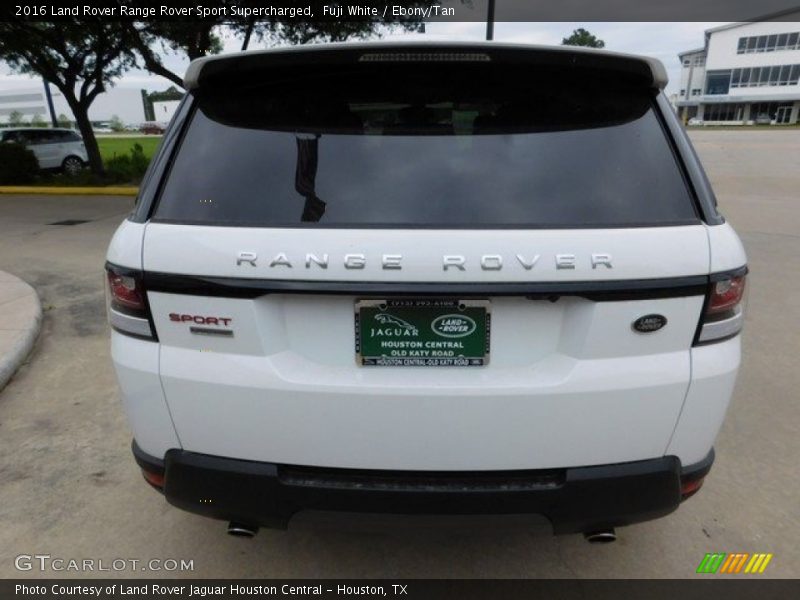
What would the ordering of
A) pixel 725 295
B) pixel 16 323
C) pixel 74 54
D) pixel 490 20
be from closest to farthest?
pixel 725 295 < pixel 16 323 < pixel 490 20 < pixel 74 54

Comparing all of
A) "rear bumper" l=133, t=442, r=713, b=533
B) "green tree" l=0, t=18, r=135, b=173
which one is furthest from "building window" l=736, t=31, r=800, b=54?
Answer: "rear bumper" l=133, t=442, r=713, b=533

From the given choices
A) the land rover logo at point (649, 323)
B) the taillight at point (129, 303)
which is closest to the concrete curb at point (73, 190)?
the taillight at point (129, 303)

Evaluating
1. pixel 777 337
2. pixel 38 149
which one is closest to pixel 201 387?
pixel 777 337

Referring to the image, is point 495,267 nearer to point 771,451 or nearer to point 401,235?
point 401,235

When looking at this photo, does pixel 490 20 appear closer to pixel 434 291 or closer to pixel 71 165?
pixel 434 291

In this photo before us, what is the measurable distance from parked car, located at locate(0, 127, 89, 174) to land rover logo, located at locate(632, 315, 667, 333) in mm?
19968

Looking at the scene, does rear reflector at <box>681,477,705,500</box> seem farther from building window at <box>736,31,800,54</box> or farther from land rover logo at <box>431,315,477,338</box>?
building window at <box>736,31,800,54</box>

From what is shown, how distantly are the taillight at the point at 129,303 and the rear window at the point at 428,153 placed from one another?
0.22 meters

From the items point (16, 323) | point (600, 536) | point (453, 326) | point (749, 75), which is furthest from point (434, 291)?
point (749, 75)

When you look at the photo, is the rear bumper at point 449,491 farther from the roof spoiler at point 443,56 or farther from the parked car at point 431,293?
the roof spoiler at point 443,56

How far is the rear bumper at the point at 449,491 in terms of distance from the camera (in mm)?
1754

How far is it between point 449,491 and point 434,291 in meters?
0.63

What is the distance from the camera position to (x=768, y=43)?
75000mm

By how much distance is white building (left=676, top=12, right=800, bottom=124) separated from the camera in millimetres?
74125
